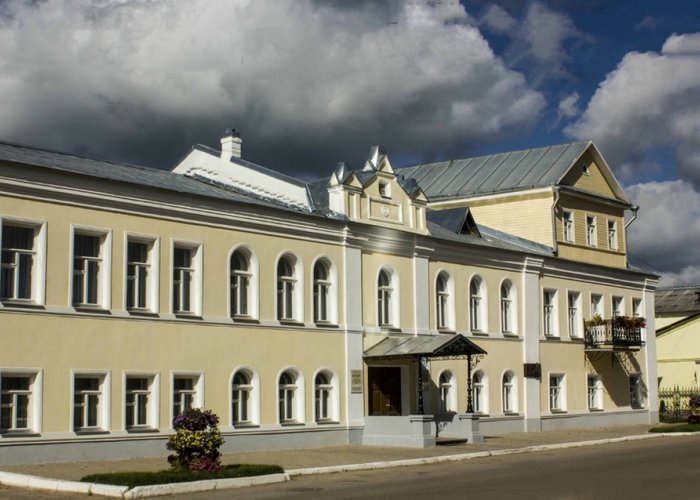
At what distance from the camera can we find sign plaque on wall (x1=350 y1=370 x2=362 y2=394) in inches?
1171

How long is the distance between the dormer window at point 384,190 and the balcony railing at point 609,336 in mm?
12743

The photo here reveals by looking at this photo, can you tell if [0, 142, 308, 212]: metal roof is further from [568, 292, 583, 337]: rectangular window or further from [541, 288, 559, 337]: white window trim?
[568, 292, 583, 337]: rectangular window

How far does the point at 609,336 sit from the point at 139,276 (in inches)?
875

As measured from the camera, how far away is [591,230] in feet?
141

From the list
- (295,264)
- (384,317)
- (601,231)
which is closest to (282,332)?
(295,264)

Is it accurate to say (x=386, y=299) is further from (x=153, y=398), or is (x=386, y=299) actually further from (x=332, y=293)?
(x=153, y=398)

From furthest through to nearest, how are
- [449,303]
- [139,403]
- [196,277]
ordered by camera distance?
1. [449,303]
2. [196,277]
3. [139,403]

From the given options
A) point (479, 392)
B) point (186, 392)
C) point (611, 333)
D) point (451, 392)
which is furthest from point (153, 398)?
point (611, 333)

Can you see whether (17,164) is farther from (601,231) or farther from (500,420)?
(601,231)

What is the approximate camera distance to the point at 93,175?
23156mm

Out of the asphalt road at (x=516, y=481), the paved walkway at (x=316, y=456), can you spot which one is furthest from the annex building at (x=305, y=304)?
the asphalt road at (x=516, y=481)

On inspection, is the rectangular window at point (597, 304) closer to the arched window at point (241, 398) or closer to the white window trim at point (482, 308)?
the white window trim at point (482, 308)

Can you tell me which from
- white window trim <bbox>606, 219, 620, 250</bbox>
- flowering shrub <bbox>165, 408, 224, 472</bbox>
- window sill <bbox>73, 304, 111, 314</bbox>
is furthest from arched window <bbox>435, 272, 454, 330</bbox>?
flowering shrub <bbox>165, 408, 224, 472</bbox>

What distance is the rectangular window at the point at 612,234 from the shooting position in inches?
1732
